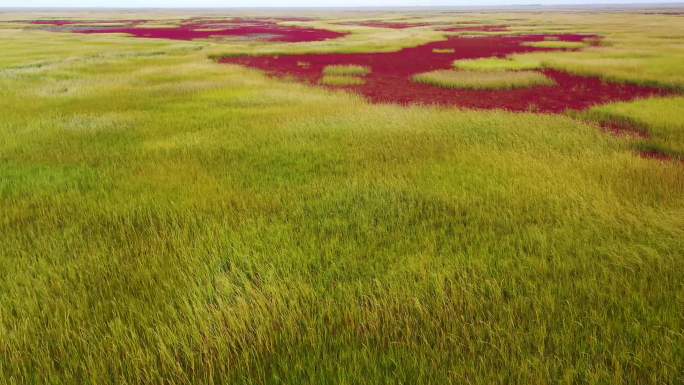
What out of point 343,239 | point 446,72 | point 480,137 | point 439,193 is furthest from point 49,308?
point 446,72

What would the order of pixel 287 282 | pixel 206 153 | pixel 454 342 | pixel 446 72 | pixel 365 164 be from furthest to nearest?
pixel 446 72 → pixel 206 153 → pixel 365 164 → pixel 287 282 → pixel 454 342

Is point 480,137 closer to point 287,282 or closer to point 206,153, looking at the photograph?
point 206,153

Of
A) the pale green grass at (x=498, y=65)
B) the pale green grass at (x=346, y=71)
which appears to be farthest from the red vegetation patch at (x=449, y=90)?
the pale green grass at (x=498, y=65)

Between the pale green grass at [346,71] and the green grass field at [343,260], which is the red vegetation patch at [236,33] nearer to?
the pale green grass at [346,71]

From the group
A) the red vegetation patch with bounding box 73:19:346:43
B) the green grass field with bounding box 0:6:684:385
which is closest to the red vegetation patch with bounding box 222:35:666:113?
the green grass field with bounding box 0:6:684:385

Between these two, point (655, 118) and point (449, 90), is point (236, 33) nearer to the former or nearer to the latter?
point (449, 90)

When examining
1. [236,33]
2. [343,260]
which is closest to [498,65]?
[343,260]
